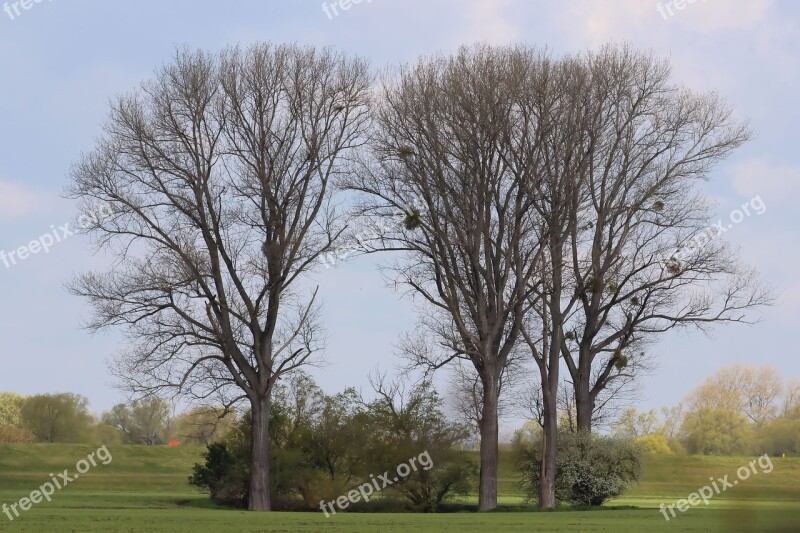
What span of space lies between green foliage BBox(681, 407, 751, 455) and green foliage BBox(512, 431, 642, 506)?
14.8m

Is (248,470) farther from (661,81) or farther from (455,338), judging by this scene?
(661,81)

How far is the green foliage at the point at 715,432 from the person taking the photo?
187ft

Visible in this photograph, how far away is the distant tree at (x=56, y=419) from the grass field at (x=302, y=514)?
18147 millimetres

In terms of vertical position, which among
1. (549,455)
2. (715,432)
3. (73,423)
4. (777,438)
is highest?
(73,423)

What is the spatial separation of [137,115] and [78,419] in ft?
212

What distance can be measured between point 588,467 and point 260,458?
13.4 metres

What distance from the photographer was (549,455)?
40.1 metres

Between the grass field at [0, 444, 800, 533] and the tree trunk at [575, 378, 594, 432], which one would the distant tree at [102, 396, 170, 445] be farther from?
the tree trunk at [575, 378, 594, 432]

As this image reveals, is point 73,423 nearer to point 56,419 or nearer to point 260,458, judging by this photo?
point 56,419

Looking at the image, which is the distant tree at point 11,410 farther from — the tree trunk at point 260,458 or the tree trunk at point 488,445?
the tree trunk at point 488,445

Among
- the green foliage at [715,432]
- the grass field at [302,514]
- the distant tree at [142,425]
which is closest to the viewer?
the grass field at [302,514]

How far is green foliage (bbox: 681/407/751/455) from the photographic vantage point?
187ft

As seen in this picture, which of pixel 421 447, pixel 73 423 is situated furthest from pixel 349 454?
pixel 73 423

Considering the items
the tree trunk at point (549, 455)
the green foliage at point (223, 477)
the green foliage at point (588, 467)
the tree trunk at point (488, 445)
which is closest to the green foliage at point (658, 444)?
the green foliage at point (588, 467)
